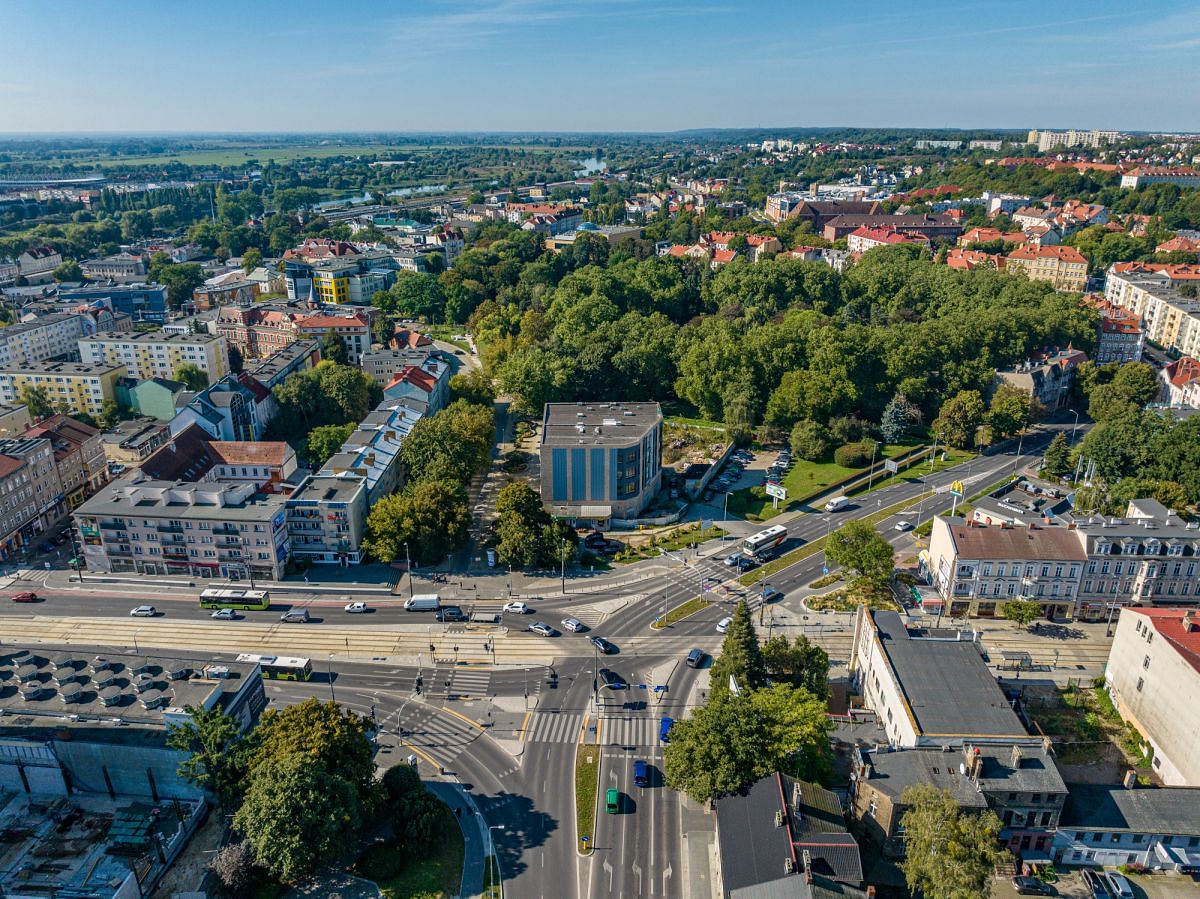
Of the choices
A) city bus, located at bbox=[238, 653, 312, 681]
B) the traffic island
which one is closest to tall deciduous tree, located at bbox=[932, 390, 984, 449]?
the traffic island

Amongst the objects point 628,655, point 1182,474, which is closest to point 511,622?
point 628,655

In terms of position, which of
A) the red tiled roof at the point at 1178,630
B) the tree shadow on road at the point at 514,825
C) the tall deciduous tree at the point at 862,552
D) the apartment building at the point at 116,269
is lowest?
the tree shadow on road at the point at 514,825

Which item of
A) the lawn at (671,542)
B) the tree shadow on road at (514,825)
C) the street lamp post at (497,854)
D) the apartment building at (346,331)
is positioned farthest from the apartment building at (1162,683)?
the apartment building at (346,331)

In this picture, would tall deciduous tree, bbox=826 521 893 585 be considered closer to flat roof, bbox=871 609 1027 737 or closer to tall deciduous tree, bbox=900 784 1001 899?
flat roof, bbox=871 609 1027 737

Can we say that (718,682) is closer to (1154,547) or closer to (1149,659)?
(1149,659)

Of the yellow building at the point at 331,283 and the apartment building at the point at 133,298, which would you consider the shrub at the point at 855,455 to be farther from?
the apartment building at the point at 133,298

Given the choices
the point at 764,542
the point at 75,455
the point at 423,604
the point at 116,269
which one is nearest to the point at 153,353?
the point at 75,455

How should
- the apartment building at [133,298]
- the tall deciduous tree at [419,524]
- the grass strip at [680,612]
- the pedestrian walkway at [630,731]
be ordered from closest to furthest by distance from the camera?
the pedestrian walkway at [630,731] < the grass strip at [680,612] < the tall deciduous tree at [419,524] < the apartment building at [133,298]
